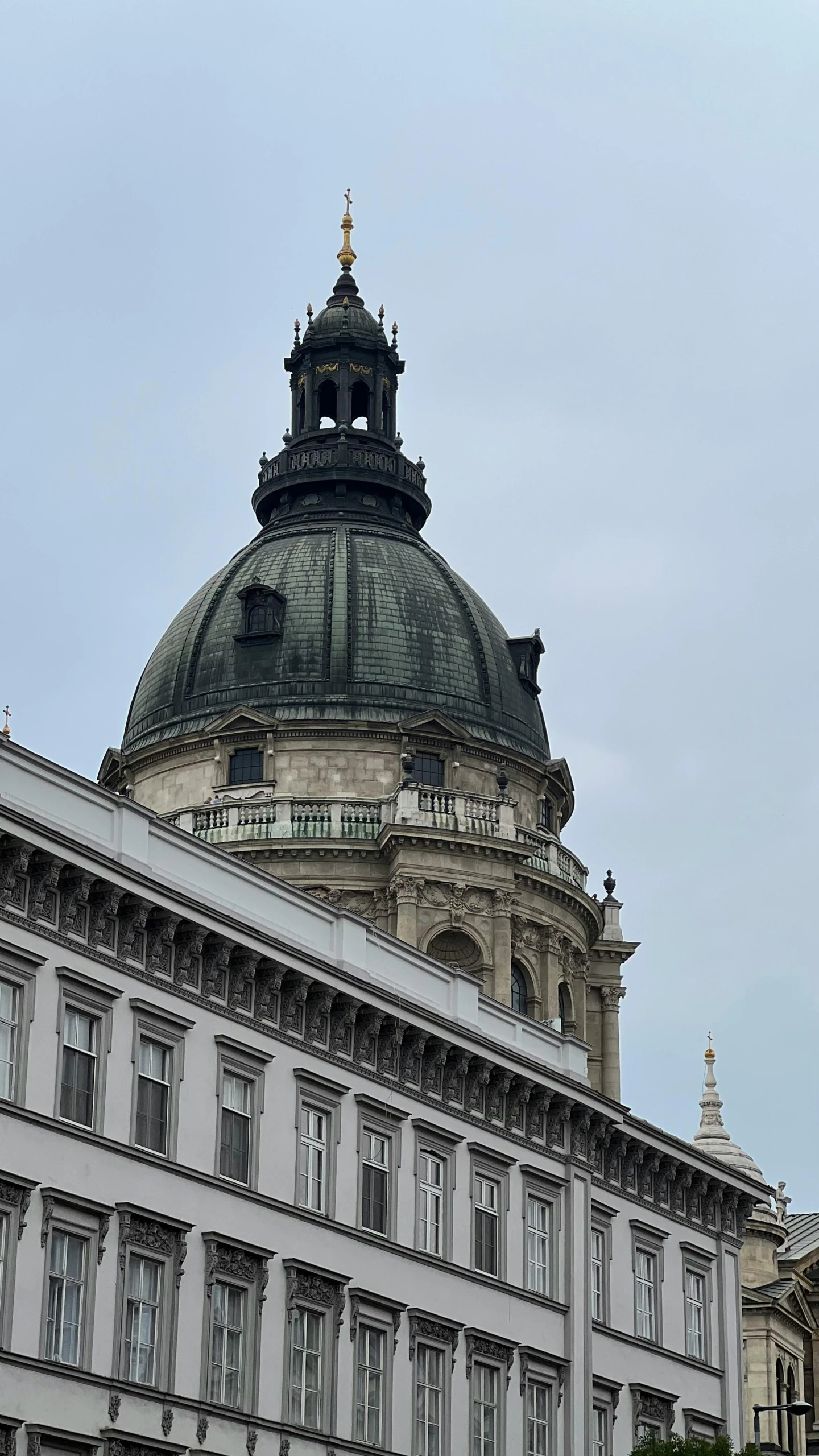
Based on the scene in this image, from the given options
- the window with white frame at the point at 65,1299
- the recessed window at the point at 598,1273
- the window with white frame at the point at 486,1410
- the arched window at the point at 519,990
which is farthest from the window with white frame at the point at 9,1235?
the arched window at the point at 519,990

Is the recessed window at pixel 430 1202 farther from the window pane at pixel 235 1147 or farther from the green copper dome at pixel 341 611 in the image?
the green copper dome at pixel 341 611

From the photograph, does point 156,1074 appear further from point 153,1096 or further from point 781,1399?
point 781,1399

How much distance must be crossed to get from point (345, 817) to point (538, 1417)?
3662 cm

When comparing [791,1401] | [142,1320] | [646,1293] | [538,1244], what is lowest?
[142,1320]

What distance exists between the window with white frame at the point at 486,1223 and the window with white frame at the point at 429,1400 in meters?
2.70

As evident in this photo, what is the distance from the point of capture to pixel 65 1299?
44312 mm

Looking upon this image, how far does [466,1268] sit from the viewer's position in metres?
54.6

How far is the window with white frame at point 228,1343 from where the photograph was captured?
4741 cm

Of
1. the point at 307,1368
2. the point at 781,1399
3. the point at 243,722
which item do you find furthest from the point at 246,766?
the point at 307,1368

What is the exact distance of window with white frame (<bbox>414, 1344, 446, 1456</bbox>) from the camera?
52375mm

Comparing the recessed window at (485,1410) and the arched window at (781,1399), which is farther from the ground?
the arched window at (781,1399)

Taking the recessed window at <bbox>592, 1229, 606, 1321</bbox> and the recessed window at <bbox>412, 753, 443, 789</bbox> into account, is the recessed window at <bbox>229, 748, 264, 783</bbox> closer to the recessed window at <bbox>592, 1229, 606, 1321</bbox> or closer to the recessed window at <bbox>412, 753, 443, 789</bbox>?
the recessed window at <bbox>412, 753, 443, 789</bbox>

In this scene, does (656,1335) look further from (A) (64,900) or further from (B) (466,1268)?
(A) (64,900)

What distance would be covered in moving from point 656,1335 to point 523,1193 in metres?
6.68
